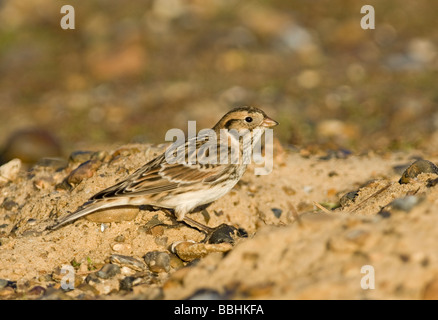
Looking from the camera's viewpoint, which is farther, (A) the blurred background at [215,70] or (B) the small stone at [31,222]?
(A) the blurred background at [215,70]

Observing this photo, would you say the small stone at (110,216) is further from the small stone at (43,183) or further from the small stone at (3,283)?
the small stone at (43,183)

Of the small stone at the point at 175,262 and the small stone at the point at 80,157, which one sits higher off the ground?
the small stone at the point at 80,157

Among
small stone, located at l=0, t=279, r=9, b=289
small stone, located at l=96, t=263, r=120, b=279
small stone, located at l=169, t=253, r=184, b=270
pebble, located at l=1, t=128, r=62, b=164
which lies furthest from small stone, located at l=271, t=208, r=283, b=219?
pebble, located at l=1, t=128, r=62, b=164

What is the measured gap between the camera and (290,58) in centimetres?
1370

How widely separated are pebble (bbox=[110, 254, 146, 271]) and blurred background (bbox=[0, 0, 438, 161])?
3929 mm

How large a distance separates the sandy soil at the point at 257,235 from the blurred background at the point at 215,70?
6.26ft

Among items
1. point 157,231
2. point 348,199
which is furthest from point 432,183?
point 157,231

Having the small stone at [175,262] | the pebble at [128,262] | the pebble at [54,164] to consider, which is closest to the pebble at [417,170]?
the small stone at [175,262]

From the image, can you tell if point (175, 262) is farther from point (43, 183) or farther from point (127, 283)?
point (43, 183)

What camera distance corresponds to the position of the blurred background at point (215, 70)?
1088 centimetres

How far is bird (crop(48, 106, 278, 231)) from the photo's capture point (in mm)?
5977

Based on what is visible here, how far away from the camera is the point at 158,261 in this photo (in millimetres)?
5617
